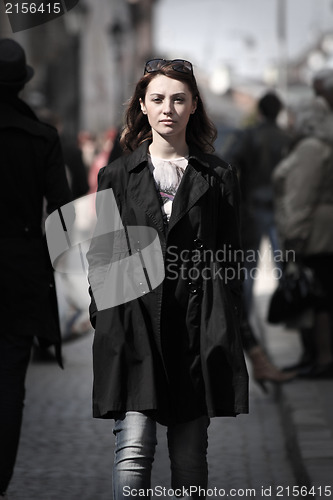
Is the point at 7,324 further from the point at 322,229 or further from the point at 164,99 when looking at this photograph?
the point at 322,229

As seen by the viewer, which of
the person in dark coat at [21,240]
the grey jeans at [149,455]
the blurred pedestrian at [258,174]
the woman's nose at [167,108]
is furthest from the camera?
the blurred pedestrian at [258,174]

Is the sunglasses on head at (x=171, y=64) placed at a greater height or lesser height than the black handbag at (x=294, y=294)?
greater

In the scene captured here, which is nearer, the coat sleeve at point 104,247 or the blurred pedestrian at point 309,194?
the coat sleeve at point 104,247

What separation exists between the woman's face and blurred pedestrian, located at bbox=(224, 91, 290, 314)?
180 inches

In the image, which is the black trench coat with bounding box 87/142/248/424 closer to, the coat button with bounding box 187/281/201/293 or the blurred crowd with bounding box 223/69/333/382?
the coat button with bounding box 187/281/201/293

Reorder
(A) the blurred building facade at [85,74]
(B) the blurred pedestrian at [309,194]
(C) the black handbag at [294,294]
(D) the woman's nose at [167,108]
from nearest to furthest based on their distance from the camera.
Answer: (D) the woman's nose at [167,108] → (B) the blurred pedestrian at [309,194] → (C) the black handbag at [294,294] → (A) the blurred building facade at [85,74]

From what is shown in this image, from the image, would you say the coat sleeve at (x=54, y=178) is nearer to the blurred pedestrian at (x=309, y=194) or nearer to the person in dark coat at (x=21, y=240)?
the person in dark coat at (x=21, y=240)

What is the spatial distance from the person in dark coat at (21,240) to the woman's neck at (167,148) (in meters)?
1.05

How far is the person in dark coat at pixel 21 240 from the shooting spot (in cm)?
531

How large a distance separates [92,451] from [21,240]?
1.73m

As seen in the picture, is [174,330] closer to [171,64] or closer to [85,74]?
[171,64]

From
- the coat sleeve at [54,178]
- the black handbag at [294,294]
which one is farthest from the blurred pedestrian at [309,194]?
the coat sleeve at [54,178]

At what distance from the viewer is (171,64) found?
14.2 ft

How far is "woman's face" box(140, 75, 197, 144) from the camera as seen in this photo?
4312 millimetres
